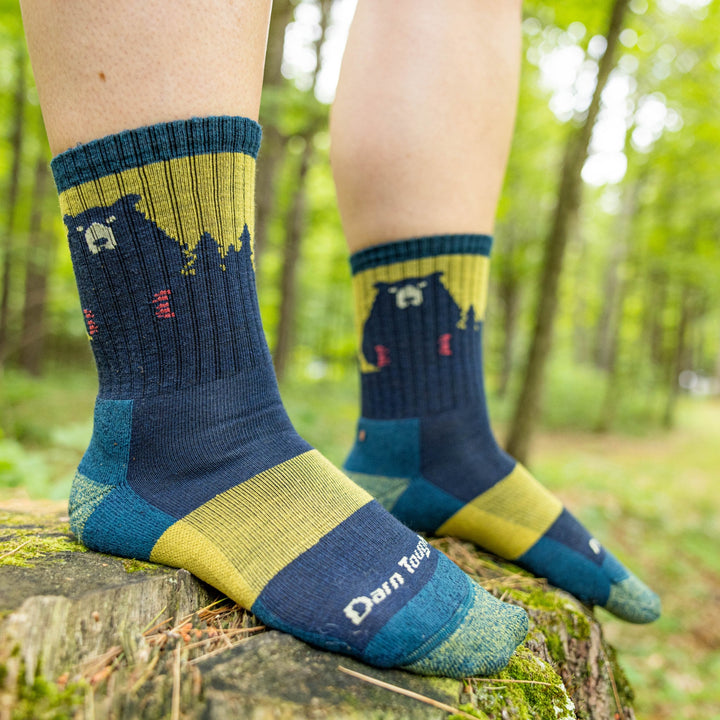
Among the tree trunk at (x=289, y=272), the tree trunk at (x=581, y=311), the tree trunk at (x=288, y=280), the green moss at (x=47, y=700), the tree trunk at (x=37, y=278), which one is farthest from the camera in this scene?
the tree trunk at (x=581, y=311)

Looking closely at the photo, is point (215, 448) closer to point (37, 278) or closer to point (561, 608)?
point (561, 608)

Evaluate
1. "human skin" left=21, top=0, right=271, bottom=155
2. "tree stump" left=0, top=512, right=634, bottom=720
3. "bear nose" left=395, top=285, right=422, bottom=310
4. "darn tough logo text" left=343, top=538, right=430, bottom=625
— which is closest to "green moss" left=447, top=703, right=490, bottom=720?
"tree stump" left=0, top=512, right=634, bottom=720

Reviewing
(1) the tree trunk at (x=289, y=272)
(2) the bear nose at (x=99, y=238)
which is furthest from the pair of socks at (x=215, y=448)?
(1) the tree trunk at (x=289, y=272)

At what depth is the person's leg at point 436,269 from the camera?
36.3 inches

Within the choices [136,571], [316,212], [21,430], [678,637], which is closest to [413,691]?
[136,571]

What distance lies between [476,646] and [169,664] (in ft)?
1.02

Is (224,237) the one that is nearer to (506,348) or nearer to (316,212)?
(316,212)

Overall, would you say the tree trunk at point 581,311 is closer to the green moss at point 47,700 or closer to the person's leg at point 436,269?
the person's leg at point 436,269

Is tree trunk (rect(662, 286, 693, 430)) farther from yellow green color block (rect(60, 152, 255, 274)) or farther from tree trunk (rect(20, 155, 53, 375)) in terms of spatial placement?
yellow green color block (rect(60, 152, 255, 274))

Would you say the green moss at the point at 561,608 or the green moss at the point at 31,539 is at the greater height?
the green moss at the point at 31,539

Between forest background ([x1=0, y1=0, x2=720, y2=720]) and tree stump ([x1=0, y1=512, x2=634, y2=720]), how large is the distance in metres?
0.64

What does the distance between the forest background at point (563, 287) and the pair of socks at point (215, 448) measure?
0.57m

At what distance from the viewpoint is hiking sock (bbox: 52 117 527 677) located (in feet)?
1.97

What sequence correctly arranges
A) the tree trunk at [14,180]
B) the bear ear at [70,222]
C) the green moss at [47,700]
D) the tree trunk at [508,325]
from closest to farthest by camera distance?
the green moss at [47,700]
the bear ear at [70,222]
the tree trunk at [14,180]
the tree trunk at [508,325]
